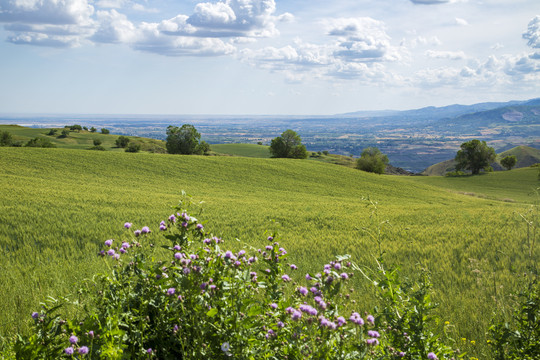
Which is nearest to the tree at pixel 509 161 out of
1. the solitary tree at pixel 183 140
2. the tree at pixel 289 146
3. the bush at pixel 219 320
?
the tree at pixel 289 146

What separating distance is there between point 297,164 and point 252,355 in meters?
56.2

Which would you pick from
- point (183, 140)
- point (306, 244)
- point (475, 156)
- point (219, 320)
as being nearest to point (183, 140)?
point (183, 140)

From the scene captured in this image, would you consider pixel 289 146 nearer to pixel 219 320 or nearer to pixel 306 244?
pixel 306 244

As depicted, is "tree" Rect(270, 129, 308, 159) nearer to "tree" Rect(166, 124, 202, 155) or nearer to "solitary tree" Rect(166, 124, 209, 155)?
"solitary tree" Rect(166, 124, 209, 155)

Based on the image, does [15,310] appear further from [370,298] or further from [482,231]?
[482,231]

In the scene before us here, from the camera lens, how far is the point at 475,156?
93.6 m

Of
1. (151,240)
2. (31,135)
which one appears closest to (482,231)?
(151,240)

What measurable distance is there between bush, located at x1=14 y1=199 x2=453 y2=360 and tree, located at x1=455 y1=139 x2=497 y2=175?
103 m

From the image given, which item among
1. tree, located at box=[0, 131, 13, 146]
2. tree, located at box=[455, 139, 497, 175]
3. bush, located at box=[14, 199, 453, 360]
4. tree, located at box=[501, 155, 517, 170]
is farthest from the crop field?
tree, located at box=[501, 155, 517, 170]

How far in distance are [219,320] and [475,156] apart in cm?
10582

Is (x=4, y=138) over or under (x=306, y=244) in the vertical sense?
over

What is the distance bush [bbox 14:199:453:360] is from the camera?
260cm

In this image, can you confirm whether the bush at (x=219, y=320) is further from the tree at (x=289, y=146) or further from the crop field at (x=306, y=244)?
the tree at (x=289, y=146)

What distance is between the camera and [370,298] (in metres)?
6.04
